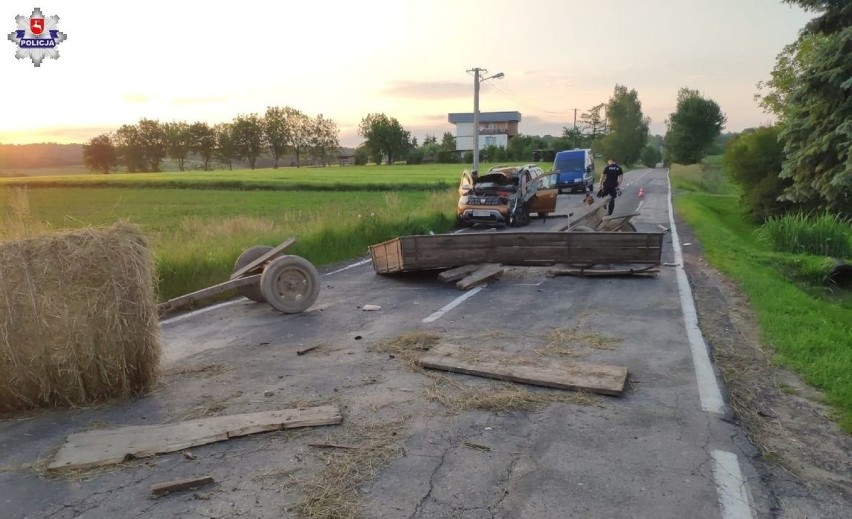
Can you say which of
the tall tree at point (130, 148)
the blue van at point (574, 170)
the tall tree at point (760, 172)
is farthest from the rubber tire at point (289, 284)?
the tall tree at point (130, 148)

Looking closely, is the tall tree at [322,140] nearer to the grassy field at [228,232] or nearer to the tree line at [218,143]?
the tree line at [218,143]

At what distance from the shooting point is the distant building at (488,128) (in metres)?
114

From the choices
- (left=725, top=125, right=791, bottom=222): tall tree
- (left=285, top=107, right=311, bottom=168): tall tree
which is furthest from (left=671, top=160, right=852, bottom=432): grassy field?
(left=285, top=107, right=311, bottom=168): tall tree

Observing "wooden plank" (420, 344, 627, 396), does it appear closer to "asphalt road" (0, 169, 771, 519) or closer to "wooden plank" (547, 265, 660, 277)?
"asphalt road" (0, 169, 771, 519)

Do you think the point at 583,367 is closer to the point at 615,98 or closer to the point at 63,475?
the point at 63,475

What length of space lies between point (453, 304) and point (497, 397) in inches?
150

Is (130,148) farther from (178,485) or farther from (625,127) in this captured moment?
(178,485)

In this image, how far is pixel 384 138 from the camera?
112250mm

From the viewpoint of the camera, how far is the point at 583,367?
17.4 ft

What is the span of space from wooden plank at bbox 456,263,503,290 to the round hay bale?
17.7 feet

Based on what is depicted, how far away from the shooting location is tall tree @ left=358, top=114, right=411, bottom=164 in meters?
112

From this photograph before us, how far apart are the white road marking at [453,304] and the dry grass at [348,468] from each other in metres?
3.28

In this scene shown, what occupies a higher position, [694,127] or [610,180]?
[694,127]

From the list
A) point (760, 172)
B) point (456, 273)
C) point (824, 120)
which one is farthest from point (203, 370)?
point (760, 172)
